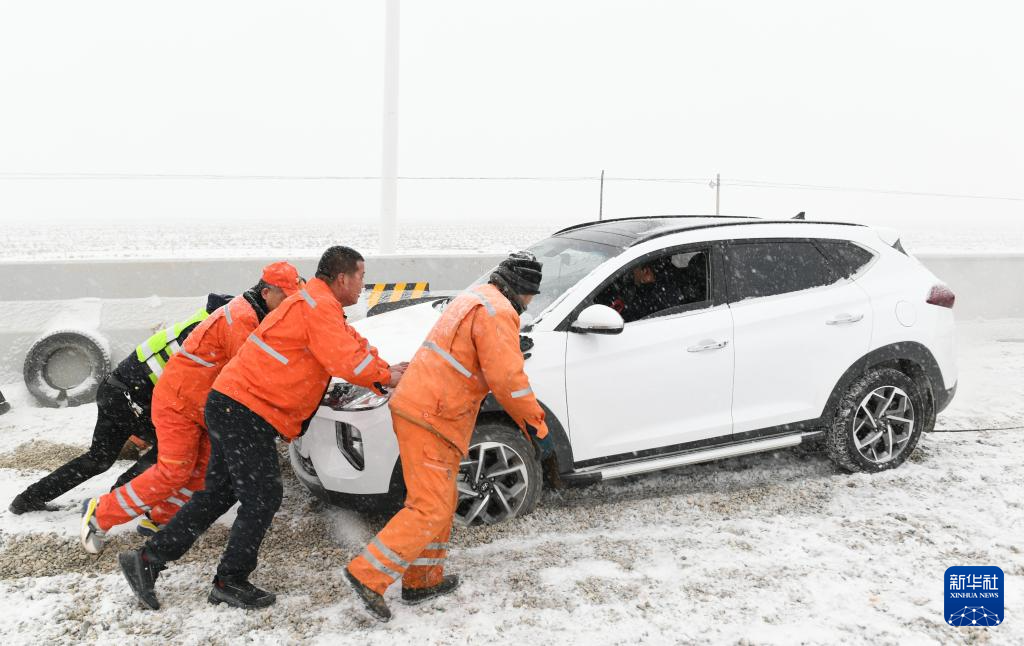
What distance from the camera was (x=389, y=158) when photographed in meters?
9.16

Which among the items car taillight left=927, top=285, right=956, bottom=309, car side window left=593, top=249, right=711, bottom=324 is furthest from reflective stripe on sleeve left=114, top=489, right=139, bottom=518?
car taillight left=927, top=285, right=956, bottom=309

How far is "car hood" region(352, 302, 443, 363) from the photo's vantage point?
4234mm

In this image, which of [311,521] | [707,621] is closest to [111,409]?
[311,521]

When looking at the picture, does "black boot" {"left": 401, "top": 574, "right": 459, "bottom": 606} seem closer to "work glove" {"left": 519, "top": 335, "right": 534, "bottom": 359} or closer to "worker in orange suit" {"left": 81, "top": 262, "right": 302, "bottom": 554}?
"work glove" {"left": 519, "top": 335, "right": 534, "bottom": 359}

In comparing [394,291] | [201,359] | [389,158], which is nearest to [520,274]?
[201,359]

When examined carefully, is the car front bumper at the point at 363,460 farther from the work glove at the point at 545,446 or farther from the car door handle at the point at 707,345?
the car door handle at the point at 707,345

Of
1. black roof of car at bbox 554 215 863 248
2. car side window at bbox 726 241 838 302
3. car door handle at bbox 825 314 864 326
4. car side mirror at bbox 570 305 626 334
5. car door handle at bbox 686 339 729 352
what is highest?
black roof of car at bbox 554 215 863 248

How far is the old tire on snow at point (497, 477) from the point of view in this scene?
405cm

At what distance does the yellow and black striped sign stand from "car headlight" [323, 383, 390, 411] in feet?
12.6

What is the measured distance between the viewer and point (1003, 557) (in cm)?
380

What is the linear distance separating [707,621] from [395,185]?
7.04 meters

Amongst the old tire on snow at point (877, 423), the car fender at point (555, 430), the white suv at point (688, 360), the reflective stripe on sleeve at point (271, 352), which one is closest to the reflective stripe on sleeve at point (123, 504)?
the white suv at point (688, 360)

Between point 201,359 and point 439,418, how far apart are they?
144 centimetres

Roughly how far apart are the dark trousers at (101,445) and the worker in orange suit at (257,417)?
3.57 feet
